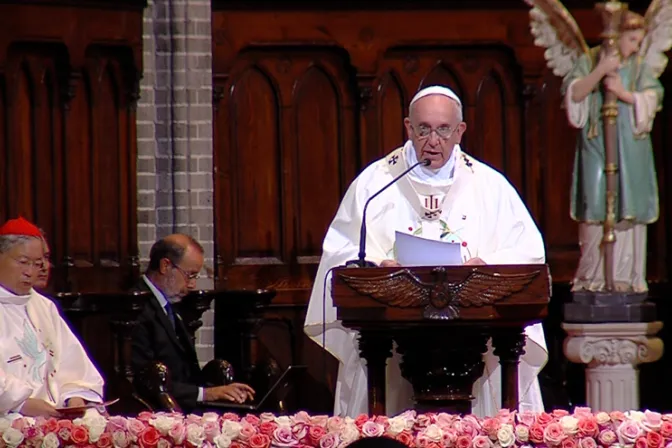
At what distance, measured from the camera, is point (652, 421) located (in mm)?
4598

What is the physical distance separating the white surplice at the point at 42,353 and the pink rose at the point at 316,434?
1.53 metres

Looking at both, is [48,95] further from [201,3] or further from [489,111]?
[489,111]

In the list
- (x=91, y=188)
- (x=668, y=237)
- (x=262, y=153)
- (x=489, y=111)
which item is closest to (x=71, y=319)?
(x=91, y=188)

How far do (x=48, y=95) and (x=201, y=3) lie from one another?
1173mm

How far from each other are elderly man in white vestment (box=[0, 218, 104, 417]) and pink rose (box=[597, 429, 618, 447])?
216cm

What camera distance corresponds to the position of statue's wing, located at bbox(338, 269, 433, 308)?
5.20m

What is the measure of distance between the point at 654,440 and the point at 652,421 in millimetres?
64

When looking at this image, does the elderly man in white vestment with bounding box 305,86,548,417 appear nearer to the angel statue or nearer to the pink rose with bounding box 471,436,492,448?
the pink rose with bounding box 471,436,492,448

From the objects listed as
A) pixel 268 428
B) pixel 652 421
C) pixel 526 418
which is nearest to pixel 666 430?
pixel 652 421

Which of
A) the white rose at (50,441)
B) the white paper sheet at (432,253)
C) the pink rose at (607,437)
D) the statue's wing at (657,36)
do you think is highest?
the statue's wing at (657,36)

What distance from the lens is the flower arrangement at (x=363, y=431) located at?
457 cm

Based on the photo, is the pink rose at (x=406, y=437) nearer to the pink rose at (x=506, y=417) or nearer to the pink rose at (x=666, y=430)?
the pink rose at (x=506, y=417)

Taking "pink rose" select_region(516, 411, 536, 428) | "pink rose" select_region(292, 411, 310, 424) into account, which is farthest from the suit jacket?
"pink rose" select_region(516, 411, 536, 428)

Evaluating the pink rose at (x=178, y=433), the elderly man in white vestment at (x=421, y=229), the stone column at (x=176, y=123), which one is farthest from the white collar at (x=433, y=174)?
the stone column at (x=176, y=123)
